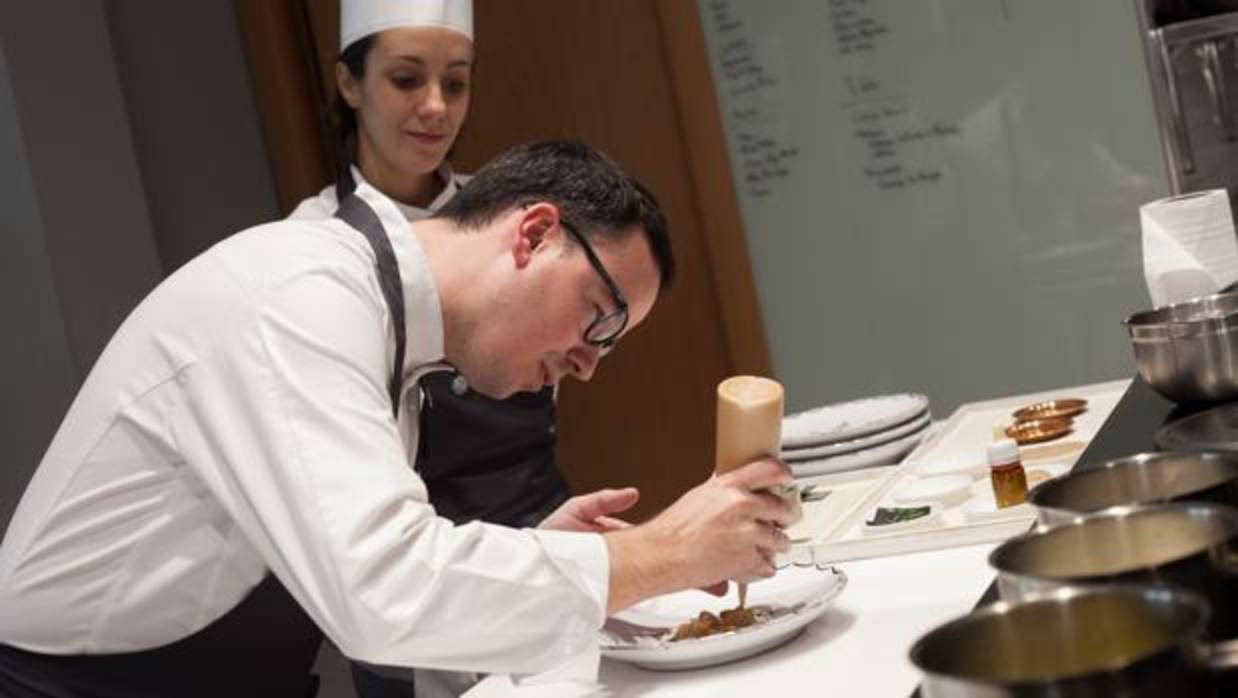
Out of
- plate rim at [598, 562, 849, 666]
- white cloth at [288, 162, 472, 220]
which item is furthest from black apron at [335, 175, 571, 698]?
plate rim at [598, 562, 849, 666]

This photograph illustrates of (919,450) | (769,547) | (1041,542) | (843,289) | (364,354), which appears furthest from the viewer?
(843,289)

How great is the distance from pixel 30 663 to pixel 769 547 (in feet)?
2.68

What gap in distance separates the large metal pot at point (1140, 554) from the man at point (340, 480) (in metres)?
0.62

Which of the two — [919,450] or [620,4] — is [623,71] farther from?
[919,450]

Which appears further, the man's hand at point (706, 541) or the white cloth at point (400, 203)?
the white cloth at point (400, 203)

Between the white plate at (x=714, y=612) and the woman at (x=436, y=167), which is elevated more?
the woman at (x=436, y=167)

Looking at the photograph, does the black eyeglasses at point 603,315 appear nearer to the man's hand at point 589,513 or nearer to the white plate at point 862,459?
the man's hand at point 589,513

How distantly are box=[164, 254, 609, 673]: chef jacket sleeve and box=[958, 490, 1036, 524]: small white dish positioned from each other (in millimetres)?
541

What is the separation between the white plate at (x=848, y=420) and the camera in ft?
8.62

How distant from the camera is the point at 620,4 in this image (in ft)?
13.8

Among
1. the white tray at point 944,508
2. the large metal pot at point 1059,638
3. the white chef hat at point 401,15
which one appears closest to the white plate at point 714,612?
the white tray at point 944,508

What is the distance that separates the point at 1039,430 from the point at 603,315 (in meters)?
0.79

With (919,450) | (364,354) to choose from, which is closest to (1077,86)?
(919,450)

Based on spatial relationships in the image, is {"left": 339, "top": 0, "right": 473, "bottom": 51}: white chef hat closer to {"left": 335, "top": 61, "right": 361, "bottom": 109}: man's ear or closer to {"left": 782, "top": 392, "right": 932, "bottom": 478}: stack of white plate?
{"left": 335, "top": 61, "right": 361, "bottom": 109}: man's ear
